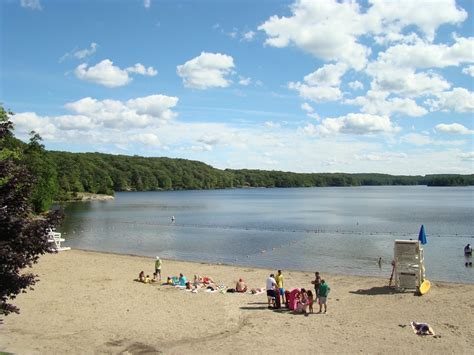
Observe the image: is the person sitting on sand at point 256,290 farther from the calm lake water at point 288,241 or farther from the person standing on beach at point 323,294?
the calm lake water at point 288,241

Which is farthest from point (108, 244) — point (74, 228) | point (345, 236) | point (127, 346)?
point (127, 346)

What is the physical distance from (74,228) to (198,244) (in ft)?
71.2

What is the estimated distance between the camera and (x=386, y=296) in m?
21.2

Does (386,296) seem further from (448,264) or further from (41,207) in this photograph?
(41,207)

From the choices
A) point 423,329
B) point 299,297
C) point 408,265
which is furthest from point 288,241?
point 423,329

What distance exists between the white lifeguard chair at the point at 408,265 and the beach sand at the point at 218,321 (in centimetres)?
93

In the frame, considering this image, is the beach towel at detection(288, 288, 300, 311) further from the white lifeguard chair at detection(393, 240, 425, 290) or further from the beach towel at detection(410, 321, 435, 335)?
the white lifeguard chair at detection(393, 240, 425, 290)

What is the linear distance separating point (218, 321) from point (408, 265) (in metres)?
9.84

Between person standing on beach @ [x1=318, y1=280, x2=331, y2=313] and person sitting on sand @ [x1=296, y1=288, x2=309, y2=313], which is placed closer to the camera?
person standing on beach @ [x1=318, y1=280, x2=331, y2=313]

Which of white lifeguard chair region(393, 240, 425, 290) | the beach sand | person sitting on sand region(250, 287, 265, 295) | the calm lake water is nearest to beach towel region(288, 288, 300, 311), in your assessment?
the beach sand

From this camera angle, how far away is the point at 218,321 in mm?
17297

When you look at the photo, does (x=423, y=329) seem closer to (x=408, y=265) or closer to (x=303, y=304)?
(x=303, y=304)

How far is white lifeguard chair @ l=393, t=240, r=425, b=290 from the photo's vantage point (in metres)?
21.6

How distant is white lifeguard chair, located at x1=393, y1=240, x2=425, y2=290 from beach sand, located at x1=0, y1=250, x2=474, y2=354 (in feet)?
3.04
